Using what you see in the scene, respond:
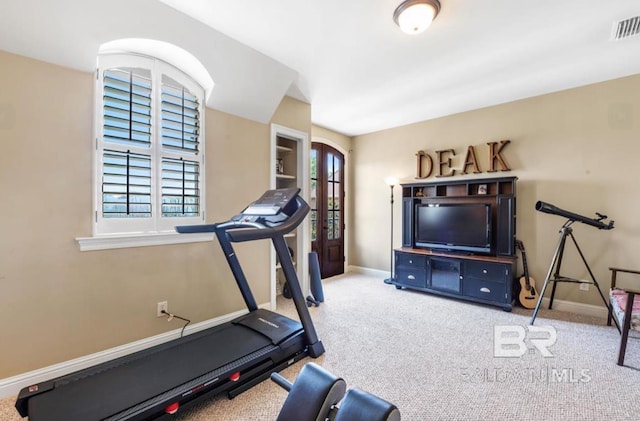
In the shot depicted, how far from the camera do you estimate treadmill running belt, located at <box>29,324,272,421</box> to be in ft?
4.98

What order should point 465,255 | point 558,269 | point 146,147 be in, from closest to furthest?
point 146,147 < point 558,269 < point 465,255

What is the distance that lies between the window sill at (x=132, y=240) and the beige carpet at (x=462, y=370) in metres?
1.08

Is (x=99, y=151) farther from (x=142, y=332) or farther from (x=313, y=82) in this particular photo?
(x=313, y=82)

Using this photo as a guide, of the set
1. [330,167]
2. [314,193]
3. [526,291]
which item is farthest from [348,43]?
[526,291]

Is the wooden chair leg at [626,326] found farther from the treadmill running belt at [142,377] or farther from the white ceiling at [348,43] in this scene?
the treadmill running belt at [142,377]

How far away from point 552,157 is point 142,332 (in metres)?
4.96

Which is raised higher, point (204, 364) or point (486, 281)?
point (486, 281)

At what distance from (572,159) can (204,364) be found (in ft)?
14.8

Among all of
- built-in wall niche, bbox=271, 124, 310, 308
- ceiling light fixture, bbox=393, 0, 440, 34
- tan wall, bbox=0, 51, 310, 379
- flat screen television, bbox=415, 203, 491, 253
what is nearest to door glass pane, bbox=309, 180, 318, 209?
built-in wall niche, bbox=271, 124, 310, 308

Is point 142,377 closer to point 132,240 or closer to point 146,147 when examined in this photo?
point 132,240

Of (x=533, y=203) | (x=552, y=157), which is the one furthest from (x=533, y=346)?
(x=552, y=157)

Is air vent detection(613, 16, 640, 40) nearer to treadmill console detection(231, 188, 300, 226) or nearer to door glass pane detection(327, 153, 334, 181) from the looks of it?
treadmill console detection(231, 188, 300, 226)

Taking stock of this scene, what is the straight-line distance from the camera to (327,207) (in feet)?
16.9

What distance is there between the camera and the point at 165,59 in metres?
2.60
